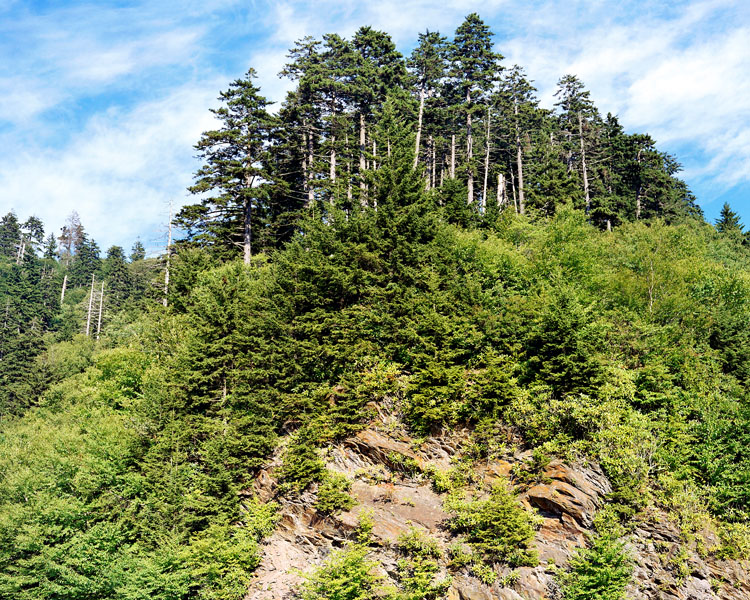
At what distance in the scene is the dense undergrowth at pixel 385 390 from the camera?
18.4m

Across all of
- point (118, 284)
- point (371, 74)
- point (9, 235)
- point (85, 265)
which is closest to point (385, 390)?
point (371, 74)

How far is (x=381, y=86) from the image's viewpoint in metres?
45.4

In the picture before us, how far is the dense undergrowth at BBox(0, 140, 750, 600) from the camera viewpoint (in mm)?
18375

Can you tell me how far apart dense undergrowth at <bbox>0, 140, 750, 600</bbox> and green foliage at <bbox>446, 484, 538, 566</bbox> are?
0.55 feet

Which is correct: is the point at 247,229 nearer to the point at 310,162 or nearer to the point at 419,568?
the point at 310,162

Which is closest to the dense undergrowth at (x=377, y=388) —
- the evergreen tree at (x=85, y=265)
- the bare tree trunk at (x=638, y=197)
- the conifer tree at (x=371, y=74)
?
the conifer tree at (x=371, y=74)

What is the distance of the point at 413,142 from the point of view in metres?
32.0

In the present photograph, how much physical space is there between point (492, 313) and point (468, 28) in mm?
36626

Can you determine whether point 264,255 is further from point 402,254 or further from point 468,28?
point 468,28

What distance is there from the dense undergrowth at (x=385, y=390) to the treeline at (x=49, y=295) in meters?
15.7

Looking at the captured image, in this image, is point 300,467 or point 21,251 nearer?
point 300,467

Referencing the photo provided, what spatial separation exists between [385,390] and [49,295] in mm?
93180

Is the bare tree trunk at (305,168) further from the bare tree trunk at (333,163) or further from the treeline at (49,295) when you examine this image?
the treeline at (49,295)

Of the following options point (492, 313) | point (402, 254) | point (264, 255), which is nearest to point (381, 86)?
point (264, 255)
